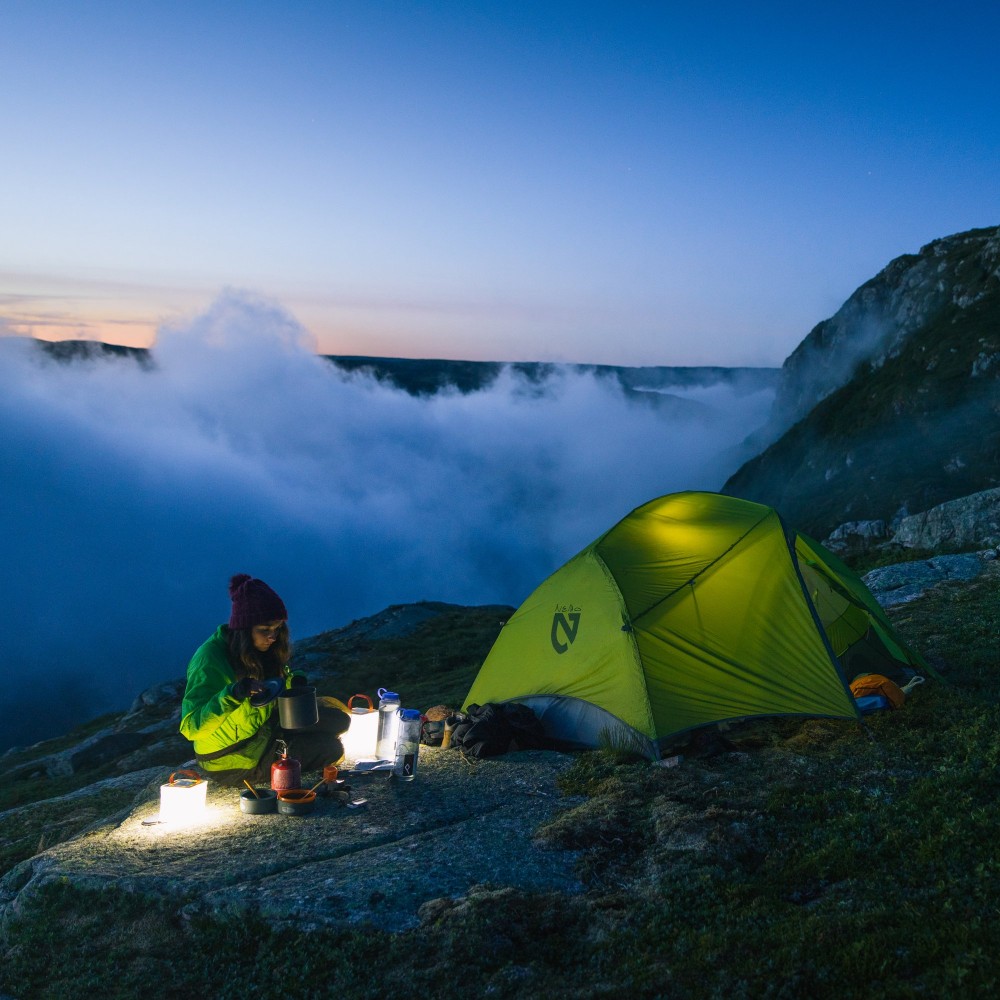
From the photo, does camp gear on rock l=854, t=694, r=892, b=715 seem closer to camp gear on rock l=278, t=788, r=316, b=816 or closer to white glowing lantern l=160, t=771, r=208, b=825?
camp gear on rock l=278, t=788, r=316, b=816

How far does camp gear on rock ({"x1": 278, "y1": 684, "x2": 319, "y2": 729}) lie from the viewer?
8.70 m

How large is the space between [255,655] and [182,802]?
1.72m

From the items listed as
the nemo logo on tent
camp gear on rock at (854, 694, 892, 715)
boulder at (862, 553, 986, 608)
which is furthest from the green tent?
boulder at (862, 553, 986, 608)

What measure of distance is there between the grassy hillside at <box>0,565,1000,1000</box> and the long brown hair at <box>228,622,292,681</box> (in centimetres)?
269

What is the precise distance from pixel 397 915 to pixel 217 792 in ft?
13.0

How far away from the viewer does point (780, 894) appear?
632 centimetres

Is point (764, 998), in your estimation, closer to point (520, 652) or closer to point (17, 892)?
point (17, 892)

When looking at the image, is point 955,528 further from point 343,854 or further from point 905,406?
point 905,406

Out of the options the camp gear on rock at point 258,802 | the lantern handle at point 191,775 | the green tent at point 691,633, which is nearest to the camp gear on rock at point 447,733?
the green tent at point 691,633

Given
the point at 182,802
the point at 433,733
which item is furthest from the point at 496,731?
the point at 182,802

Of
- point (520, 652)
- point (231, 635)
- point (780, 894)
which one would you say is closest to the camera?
point (780, 894)

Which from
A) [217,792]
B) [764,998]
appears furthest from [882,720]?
[217,792]

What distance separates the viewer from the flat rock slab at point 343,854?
6777 mm

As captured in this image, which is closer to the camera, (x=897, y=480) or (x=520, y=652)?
(x=520, y=652)
